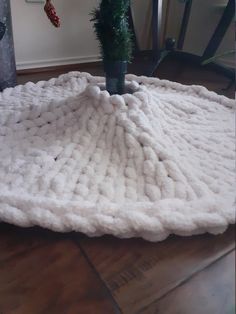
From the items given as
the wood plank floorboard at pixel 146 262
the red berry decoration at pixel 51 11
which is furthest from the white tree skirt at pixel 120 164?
the red berry decoration at pixel 51 11

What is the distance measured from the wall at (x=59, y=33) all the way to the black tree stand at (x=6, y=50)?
5cm

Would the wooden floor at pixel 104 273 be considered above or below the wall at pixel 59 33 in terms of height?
below

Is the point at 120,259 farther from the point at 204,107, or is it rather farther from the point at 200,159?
the point at 204,107

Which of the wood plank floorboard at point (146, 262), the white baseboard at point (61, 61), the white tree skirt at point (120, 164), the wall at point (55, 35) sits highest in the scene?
the wall at point (55, 35)

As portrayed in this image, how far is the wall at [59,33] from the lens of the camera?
43 centimetres

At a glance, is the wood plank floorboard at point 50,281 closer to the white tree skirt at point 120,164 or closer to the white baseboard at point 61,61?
the white tree skirt at point 120,164

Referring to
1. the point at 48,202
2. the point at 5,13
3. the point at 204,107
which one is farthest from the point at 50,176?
the point at 5,13

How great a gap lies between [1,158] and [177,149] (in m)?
0.28

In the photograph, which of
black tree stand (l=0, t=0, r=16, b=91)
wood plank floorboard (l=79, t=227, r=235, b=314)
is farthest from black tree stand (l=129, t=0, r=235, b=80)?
black tree stand (l=0, t=0, r=16, b=91)

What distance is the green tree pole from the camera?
1.21 ft

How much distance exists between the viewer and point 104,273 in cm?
31

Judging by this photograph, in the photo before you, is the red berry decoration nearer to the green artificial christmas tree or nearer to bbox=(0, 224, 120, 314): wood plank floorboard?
the green artificial christmas tree

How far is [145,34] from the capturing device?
1.39 feet

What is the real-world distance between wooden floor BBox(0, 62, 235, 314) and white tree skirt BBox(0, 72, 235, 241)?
0.02 meters
